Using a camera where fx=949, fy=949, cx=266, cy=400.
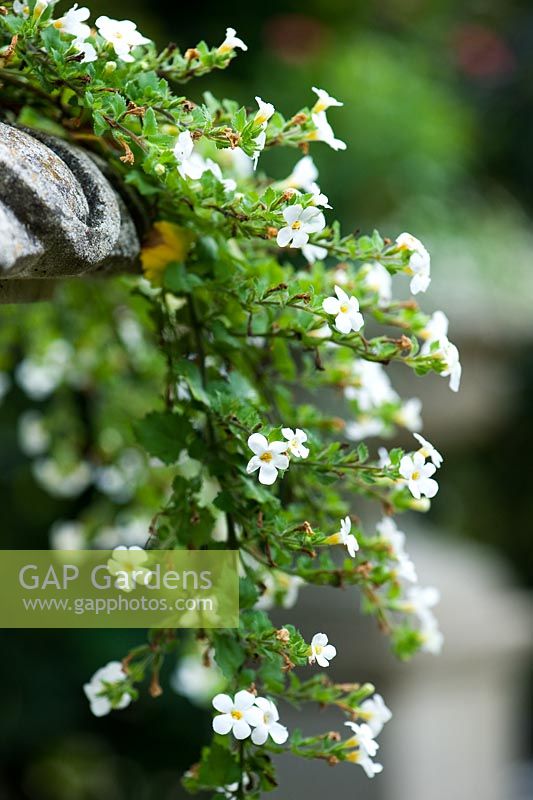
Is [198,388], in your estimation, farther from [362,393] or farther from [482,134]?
[482,134]

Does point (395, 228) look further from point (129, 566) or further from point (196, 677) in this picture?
point (129, 566)

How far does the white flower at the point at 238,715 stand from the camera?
542 millimetres

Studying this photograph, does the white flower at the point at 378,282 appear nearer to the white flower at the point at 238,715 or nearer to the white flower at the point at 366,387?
the white flower at the point at 366,387

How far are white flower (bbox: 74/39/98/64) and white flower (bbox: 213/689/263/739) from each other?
1.23 ft

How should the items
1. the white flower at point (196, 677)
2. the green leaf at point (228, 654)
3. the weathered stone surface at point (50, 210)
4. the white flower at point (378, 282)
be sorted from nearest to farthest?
the weathered stone surface at point (50, 210) < the green leaf at point (228, 654) < the white flower at point (378, 282) < the white flower at point (196, 677)

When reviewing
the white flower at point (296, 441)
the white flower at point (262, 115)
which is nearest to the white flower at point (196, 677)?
the white flower at point (296, 441)

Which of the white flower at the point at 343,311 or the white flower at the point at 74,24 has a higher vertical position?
the white flower at the point at 74,24

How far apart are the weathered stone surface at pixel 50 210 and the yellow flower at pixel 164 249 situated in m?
0.03

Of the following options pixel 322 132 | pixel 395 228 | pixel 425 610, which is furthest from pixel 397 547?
pixel 395 228

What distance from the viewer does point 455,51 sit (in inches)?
132

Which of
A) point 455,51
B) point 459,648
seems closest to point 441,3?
point 455,51

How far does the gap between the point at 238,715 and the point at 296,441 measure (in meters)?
0.16

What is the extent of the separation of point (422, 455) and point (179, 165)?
0.23 metres

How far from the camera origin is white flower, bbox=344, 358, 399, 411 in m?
0.76
